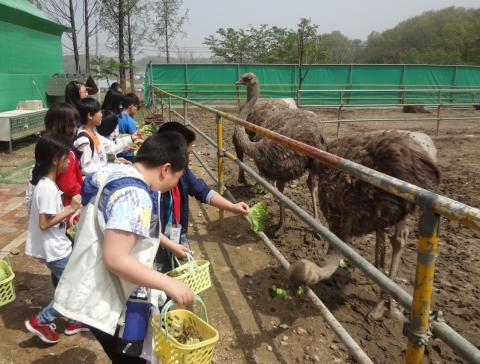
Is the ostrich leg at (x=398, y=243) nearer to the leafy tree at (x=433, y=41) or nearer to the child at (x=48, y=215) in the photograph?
the child at (x=48, y=215)

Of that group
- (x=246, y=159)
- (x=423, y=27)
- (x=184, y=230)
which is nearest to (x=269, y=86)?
(x=246, y=159)

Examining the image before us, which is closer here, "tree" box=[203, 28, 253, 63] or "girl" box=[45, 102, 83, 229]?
"girl" box=[45, 102, 83, 229]

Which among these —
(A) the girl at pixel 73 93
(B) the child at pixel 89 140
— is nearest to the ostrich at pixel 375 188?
(B) the child at pixel 89 140

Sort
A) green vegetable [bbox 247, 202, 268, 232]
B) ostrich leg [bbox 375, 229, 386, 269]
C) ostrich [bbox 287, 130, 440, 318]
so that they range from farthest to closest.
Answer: ostrich leg [bbox 375, 229, 386, 269] < ostrich [bbox 287, 130, 440, 318] < green vegetable [bbox 247, 202, 268, 232]

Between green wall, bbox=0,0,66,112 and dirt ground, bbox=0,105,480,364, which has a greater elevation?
green wall, bbox=0,0,66,112

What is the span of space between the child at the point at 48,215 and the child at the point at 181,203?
1.80 ft

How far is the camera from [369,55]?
60219 millimetres

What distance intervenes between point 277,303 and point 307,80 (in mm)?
18516

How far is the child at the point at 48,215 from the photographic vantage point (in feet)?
8.23

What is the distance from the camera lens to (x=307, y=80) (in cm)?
2052

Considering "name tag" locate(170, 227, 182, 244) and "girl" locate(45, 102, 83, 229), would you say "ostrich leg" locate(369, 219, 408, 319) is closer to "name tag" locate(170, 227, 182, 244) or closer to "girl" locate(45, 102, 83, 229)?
"name tag" locate(170, 227, 182, 244)

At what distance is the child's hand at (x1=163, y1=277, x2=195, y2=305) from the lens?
1500 millimetres

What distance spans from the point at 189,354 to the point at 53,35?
13.9 meters

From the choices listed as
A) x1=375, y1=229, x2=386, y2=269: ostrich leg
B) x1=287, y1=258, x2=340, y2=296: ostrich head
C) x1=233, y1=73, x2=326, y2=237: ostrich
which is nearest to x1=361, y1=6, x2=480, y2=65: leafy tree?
x1=233, y1=73, x2=326, y2=237: ostrich
